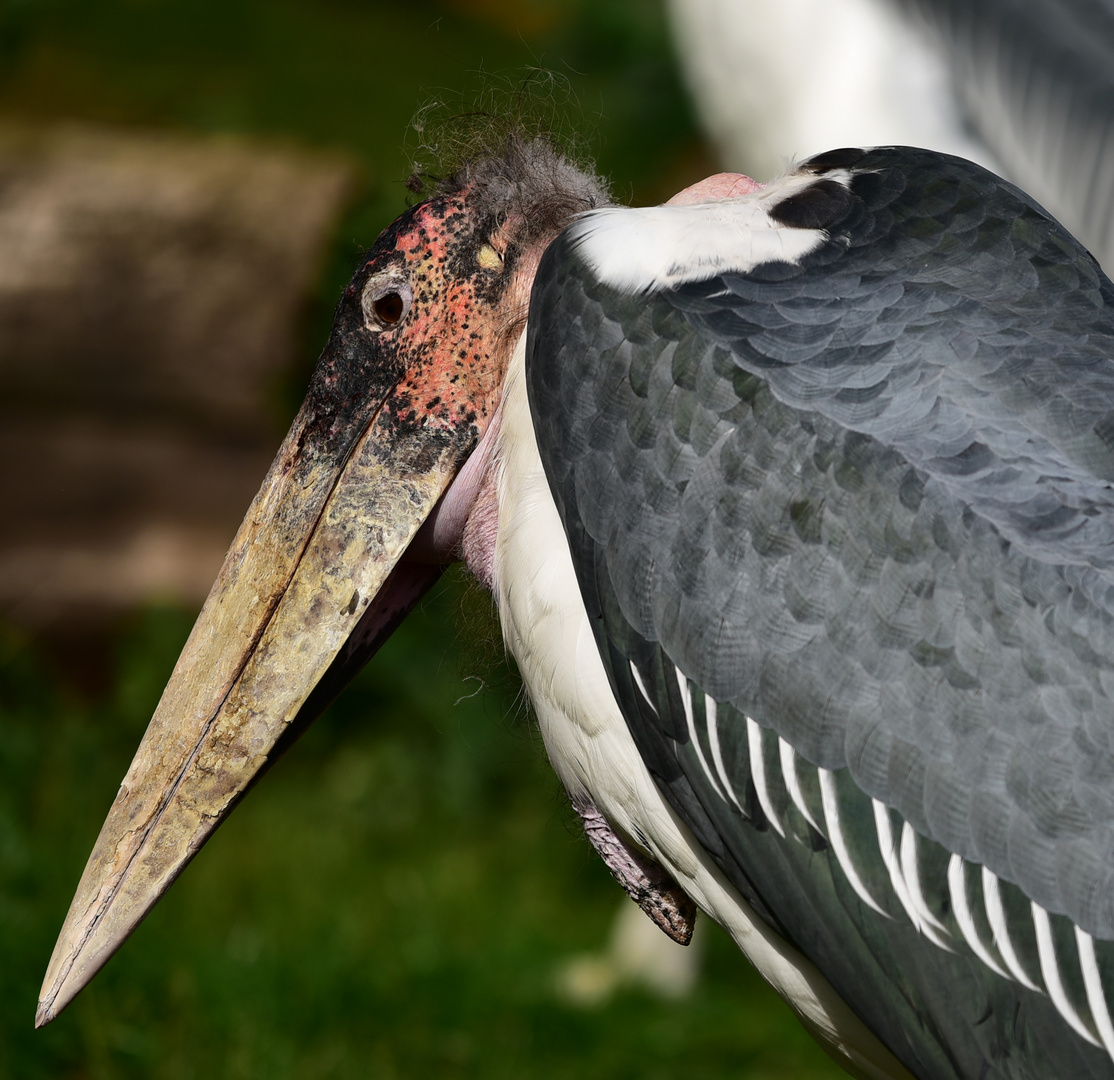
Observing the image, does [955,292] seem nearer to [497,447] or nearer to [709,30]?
[497,447]

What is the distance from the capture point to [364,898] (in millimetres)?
3801

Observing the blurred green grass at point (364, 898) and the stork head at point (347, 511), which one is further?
the blurred green grass at point (364, 898)

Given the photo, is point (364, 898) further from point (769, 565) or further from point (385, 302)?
point (769, 565)

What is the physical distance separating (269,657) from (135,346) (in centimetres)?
291

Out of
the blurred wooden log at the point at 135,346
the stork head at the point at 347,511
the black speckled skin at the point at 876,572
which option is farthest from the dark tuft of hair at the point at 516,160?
the blurred wooden log at the point at 135,346

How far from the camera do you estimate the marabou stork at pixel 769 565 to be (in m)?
1.37

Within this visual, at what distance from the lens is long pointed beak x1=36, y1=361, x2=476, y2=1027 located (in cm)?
179

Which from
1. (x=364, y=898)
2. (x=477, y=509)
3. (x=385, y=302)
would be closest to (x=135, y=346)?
(x=364, y=898)

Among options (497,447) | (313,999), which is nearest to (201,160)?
(313,999)

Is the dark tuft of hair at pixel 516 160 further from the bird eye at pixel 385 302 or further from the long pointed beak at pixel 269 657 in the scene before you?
the long pointed beak at pixel 269 657

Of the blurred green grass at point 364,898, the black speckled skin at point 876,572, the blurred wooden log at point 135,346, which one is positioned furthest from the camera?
the blurred wooden log at point 135,346

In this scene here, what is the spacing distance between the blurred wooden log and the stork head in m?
2.68

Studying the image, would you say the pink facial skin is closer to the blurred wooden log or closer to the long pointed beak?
the long pointed beak

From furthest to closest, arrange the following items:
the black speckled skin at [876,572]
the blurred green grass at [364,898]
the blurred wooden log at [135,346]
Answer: the blurred wooden log at [135,346] < the blurred green grass at [364,898] < the black speckled skin at [876,572]
